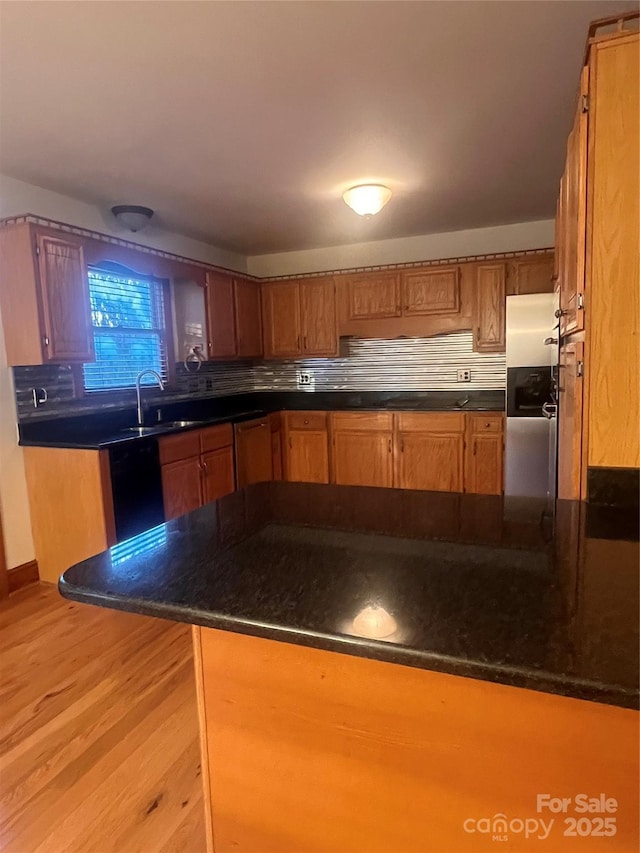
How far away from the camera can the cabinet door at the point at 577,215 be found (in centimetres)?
131

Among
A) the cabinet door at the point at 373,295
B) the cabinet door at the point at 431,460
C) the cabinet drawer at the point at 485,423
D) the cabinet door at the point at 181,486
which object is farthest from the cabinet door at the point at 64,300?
the cabinet drawer at the point at 485,423

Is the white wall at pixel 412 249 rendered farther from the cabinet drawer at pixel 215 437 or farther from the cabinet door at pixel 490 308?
the cabinet drawer at pixel 215 437

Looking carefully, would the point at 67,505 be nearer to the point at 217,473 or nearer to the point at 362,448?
the point at 217,473

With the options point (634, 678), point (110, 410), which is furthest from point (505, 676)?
point (110, 410)

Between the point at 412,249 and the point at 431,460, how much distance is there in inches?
72.9

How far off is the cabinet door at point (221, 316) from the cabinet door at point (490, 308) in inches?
79.0

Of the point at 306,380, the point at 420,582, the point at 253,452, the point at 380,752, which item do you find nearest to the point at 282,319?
the point at 306,380

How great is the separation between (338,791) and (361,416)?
356 cm

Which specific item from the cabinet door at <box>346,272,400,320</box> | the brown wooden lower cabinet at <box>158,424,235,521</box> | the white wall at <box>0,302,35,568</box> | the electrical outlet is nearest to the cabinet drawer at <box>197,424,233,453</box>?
the brown wooden lower cabinet at <box>158,424,235,521</box>

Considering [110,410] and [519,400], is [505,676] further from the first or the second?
[110,410]

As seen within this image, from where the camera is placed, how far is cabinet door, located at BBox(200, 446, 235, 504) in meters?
3.67

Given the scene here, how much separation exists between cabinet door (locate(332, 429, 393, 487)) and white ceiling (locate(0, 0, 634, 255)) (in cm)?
186

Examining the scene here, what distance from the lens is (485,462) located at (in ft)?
13.3

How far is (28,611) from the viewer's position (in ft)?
9.12
